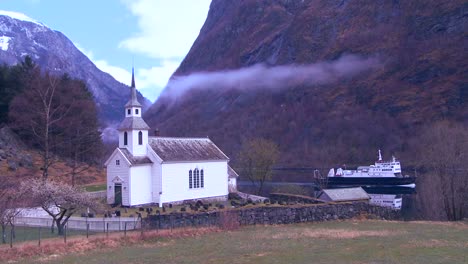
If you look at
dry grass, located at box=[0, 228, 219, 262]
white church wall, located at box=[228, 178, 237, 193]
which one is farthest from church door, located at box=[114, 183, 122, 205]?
dry grass, located at box=[0, 228, 219, 262]

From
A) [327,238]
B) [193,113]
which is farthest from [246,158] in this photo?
[193,113]

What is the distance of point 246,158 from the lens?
66062mm

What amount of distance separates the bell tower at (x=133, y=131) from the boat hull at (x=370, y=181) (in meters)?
38.5

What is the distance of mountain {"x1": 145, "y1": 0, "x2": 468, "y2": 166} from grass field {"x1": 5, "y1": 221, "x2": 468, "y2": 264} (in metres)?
80.4

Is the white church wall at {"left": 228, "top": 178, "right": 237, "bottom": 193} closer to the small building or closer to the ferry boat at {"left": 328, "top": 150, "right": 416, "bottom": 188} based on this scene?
the small building

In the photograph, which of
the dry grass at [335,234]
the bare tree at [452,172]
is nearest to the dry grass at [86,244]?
the dry grass at [335,234]

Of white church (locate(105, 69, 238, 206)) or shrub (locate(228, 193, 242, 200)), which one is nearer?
white church (locate(105, 69, 238, 206))

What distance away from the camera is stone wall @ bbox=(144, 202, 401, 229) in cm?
3256

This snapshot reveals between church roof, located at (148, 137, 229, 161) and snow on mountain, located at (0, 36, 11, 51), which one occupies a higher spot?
snow on mountain, located at (0, 36, 11, 51)

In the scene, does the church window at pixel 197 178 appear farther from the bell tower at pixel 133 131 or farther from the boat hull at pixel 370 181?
the boat hull at pixel 370 181

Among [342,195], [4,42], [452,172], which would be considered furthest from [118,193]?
[4,42]

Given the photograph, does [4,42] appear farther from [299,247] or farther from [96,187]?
[299,247]

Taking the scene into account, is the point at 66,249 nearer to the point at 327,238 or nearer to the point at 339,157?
the point at 327,238

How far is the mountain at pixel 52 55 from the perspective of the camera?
16538cm
